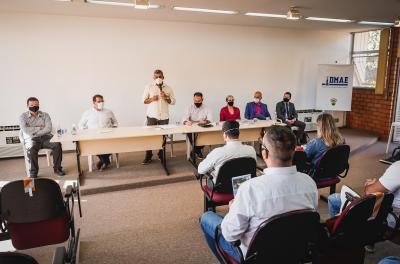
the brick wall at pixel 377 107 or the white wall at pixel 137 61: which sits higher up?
the white wall at pixel 137 61

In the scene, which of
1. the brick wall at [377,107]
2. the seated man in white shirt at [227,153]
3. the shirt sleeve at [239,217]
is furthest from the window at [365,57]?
the shirt sleeve at [239,217]

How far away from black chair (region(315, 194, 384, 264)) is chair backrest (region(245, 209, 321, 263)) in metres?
0.31

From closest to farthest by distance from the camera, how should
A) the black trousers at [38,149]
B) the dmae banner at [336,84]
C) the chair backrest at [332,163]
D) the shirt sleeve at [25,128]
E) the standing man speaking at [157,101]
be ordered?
the chair backrest at [332,163], the black trousers at [38,149], the shirt sleeve at [25,128], the standing man speaking at [157,101], the dmae banner at [336,84]

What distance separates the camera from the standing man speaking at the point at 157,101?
5.21 metres

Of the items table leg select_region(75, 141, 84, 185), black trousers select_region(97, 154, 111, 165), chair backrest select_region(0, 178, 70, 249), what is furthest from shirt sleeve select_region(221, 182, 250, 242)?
black trousers select_region(97, 154, 111, 165)

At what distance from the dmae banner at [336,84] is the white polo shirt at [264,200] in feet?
21.7

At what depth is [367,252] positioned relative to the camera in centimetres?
259

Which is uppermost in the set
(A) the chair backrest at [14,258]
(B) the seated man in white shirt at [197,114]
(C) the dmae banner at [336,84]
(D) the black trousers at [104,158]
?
(C) the dmae banner at [336,84]

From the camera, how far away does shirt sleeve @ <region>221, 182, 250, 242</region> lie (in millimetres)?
1530

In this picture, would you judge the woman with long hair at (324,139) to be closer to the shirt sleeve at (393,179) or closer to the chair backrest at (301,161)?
the chair backrest at (301,161)

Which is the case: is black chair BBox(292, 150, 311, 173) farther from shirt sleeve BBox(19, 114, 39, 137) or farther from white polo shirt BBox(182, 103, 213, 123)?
shirt sleeve BBox(19, 114, 39, 137)

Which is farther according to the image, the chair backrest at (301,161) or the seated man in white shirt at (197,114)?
the seated man in white shirt at (197,114)

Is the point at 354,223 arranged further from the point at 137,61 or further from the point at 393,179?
the point at 137,61

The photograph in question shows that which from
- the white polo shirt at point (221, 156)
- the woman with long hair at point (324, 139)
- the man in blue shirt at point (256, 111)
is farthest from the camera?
the man in blue shirt at point (256, 111)
